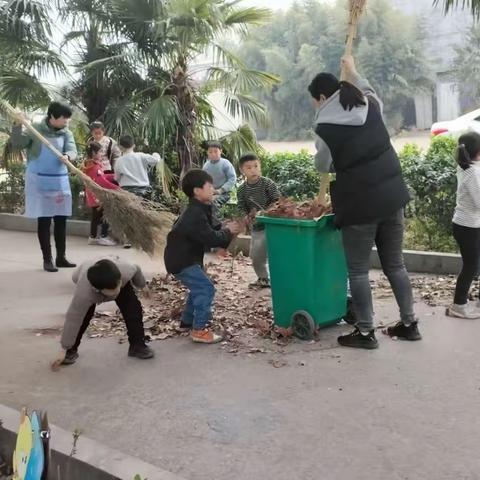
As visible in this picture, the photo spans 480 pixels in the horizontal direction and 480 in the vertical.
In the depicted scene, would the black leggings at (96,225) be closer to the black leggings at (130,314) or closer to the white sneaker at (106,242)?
the white sneaker at (106,242)

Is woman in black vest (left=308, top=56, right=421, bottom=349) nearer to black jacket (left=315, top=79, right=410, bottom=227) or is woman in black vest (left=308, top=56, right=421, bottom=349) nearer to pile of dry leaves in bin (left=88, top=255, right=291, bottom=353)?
black jacket (left=315, top=79, right=410, bottom=227)

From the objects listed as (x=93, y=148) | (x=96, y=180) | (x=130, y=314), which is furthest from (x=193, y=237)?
(x=93, y=148)

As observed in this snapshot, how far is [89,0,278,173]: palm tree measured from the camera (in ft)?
30.0

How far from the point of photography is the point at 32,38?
1009 cm

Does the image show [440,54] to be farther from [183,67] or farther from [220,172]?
[220,172]

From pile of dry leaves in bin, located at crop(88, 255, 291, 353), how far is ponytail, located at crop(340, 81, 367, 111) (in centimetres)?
165

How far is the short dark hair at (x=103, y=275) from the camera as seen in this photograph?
3969 millimetres

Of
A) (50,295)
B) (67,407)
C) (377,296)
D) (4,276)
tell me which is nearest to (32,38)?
(4,276)

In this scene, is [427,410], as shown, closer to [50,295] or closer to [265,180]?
[265,180]

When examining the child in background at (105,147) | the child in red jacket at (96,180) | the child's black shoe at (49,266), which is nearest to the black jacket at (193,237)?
the child's black shoe at (49,266)

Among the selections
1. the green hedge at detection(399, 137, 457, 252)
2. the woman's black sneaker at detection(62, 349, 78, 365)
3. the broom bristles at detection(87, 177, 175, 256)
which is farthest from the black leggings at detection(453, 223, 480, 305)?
the woman's black sneaker at detection(62, 349, 78, 365)

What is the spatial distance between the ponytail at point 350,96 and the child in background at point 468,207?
121 centimetres

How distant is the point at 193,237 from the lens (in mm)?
4562

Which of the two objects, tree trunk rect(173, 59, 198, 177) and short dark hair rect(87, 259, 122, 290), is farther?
tree trunk rect(173, 59, 198, 177)
